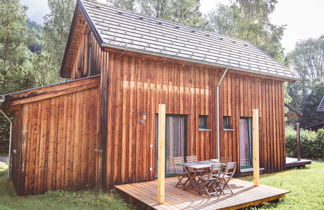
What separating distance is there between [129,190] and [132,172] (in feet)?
2.97

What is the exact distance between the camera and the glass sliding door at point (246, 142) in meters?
9.54

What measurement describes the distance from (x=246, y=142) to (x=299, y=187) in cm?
257

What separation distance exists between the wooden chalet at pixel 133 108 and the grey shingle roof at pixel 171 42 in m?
0.05

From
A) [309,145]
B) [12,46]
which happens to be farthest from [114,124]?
[12,46]

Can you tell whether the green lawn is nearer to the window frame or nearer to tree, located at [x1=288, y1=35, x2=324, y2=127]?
the window frame

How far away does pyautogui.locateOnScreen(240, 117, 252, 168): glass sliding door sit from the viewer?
9539mm

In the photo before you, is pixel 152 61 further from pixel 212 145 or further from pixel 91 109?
pixel 212 145

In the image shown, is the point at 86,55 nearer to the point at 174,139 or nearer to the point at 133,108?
the point at 133,108

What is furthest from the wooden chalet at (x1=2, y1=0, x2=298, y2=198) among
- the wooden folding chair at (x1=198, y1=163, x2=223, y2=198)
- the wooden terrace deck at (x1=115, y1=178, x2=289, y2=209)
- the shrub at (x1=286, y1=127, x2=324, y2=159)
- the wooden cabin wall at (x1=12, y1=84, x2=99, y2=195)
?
the shrub at (x1=286, y1=127, x2=324, y2=159)

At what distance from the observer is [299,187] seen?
24.7ft

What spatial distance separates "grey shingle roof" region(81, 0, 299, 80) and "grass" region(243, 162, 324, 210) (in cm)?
396

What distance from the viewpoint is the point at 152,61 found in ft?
25.5

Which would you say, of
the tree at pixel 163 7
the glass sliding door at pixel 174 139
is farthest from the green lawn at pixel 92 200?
the tree at pixel 163 7

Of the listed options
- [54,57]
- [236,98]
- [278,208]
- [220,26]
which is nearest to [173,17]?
[220,26]
